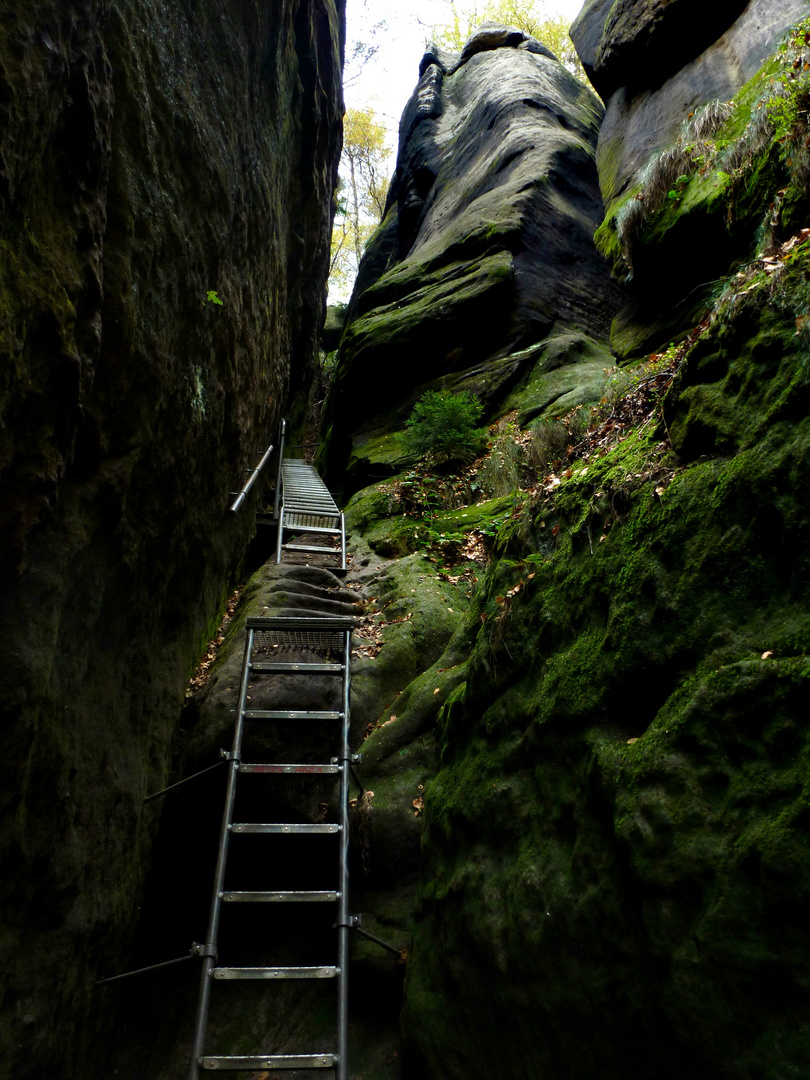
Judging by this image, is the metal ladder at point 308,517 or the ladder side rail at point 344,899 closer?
the ladder side rail at point 344,899

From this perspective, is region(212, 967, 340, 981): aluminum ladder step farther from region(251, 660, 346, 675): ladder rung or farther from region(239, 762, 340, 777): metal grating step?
region(251, 660, 346, 675): ladder rung

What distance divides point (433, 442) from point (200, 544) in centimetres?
501

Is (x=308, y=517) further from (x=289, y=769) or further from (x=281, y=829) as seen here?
(x=281, y=829)

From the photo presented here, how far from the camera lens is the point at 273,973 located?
155 inches

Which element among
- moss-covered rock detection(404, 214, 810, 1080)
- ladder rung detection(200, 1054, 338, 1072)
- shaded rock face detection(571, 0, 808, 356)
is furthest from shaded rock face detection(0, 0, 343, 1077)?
shaded rock face detection(571, 0, 808, 356)

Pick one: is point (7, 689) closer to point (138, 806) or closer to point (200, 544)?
point (138, 806)

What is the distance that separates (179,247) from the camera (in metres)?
5.02

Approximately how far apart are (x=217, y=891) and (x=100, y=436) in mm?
2971

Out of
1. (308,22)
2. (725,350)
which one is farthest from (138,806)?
(308,22)

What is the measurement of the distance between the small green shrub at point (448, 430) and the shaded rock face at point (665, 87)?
2478 mm

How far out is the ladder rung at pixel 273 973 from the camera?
3.90 metres

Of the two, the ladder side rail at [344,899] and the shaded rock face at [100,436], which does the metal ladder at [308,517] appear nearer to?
the shaded rock face at [100,436]

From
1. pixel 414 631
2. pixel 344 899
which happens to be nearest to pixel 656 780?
pixel 344 899

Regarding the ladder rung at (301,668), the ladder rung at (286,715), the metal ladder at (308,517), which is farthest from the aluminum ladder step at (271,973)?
the metal ladder at (308,517)
